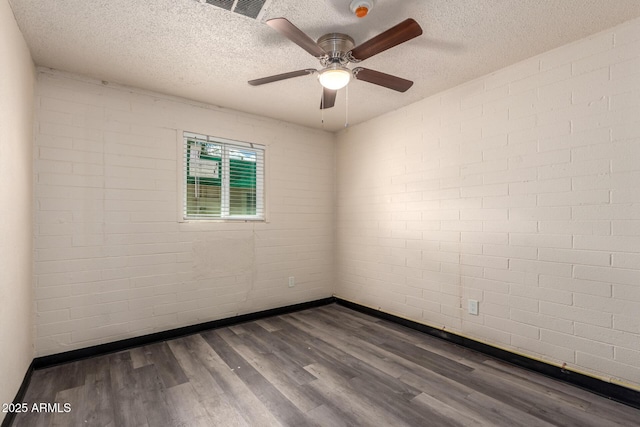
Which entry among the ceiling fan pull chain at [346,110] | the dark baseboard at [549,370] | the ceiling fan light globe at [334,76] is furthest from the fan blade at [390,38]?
the dark baseboard at [549,370]

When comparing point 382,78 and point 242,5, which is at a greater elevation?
point 242,5

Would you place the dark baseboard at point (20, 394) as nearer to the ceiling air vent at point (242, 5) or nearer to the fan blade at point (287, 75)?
the fan blade at point (287, 75)

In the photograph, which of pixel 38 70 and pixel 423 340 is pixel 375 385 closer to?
pixel 423 340

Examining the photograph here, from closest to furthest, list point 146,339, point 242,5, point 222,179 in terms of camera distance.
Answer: point 242,5 < point 146,339 < point 222,179

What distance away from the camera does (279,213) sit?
3982mm

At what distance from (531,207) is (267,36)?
249 centimetres

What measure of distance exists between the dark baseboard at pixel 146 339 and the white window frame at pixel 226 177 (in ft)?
3.87

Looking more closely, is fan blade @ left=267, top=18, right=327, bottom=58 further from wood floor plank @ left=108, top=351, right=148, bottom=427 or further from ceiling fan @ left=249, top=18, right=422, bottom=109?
wood floor plank @ left=108, top=351, right=148, bottom=427

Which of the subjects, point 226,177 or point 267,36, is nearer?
point 267,36

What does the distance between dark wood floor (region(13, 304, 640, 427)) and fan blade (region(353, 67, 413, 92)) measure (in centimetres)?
227

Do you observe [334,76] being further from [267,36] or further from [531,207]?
[531,207]

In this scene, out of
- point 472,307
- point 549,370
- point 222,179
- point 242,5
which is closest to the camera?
point 242,5

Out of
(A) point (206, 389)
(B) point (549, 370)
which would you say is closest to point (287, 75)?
(A) point (206, 389)

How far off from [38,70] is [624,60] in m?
4.53
